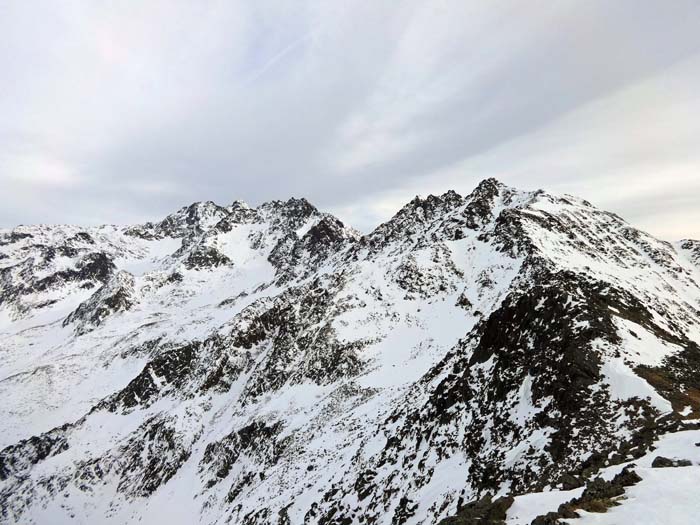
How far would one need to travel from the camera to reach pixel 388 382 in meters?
54.8

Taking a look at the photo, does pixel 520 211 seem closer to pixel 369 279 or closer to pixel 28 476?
pixel 369 279

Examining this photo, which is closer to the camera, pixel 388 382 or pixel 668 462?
pixel 668 462

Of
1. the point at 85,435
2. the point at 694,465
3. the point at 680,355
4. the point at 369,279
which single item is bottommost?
the point at 85,435

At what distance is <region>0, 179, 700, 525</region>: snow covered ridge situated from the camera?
1945 centimetres

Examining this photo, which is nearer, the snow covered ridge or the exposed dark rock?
the exposed dark rock

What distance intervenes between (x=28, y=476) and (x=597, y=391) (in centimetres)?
9748

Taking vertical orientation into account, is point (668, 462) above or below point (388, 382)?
above

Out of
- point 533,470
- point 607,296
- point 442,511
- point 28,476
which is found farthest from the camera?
point 28,476

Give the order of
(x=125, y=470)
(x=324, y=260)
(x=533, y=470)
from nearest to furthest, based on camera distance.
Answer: (x=533, y=470) → (x=125, y=470) → (x=324, y=260)

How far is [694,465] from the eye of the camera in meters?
12.4

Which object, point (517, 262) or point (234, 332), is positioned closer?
point (517, 262)

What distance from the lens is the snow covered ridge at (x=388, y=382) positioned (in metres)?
Answer: 19.5

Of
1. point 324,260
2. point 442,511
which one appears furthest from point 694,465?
point 324,260

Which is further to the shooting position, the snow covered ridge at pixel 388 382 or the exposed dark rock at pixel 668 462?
the snow covered ridge at pixel 388 382
